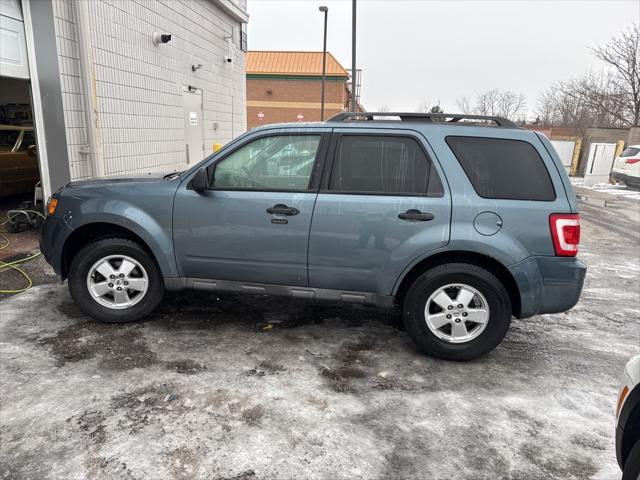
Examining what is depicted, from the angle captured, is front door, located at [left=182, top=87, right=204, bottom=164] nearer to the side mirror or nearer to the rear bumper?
the side mirror

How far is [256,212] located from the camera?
13.1 feet

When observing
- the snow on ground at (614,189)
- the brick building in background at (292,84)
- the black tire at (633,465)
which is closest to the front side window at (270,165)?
the black tire at (633,465)

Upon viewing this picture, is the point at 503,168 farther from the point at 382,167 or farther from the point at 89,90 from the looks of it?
the point at 89,90

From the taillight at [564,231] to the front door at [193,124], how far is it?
9.34 meters

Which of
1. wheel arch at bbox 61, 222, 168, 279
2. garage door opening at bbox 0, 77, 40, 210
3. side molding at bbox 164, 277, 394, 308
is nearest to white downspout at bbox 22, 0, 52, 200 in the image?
garage door opening at bbox 0, 77, 40, 210

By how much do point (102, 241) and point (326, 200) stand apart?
204cm

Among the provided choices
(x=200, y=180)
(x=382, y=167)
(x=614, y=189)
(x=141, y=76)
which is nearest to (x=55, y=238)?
(x=200, y=180)

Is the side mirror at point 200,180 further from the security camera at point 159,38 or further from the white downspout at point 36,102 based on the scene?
the security camera at point 159,38

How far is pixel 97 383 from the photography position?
338 cm

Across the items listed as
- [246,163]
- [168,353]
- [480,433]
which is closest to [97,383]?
[168,353]

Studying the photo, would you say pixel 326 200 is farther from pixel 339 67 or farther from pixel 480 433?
pixel 339 67

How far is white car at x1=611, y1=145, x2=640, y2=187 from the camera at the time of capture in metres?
17.8

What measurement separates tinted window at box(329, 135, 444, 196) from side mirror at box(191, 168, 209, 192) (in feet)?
3.43

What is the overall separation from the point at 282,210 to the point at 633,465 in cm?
278
